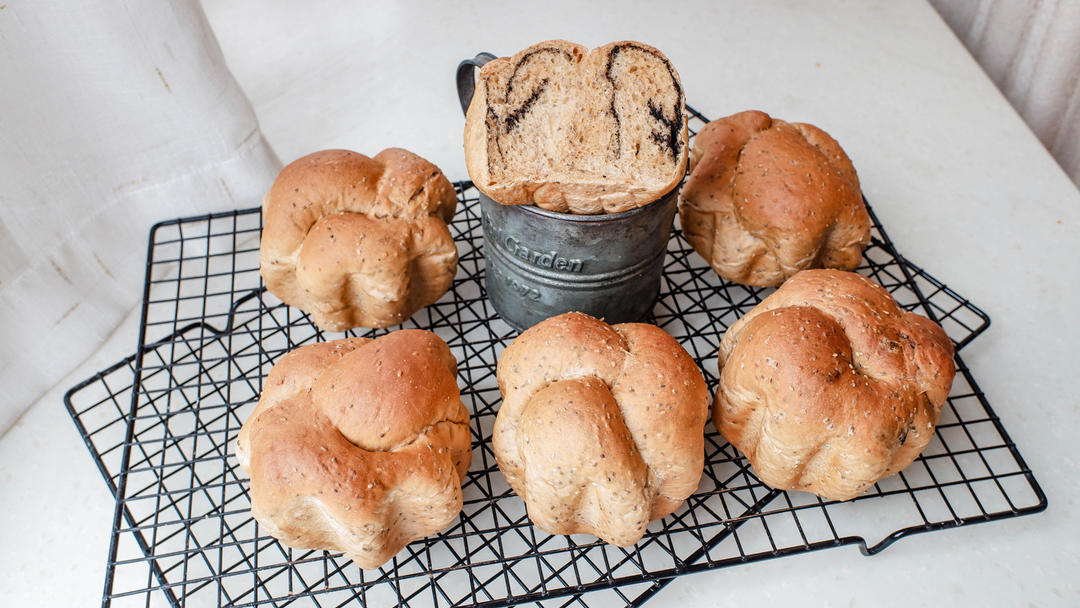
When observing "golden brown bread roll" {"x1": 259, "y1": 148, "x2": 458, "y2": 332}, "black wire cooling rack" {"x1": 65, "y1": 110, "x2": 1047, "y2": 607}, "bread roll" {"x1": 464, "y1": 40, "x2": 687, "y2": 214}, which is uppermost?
"bread roll" {"x1": 464, "y1": 40, "x2": 687, "y2": 214}

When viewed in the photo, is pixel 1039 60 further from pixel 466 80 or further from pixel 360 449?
pixel 360 449

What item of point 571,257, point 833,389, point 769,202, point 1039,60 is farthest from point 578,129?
point 1039,60

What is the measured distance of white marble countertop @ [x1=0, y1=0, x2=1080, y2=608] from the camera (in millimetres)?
1390

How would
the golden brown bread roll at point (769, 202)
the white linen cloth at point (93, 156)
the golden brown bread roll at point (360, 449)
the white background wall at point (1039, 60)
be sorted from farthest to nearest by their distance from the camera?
the white background wall at point (1039, 60) → the golden brown bread roll at point (769, 202) → the white linen cloth at point (93, 156) → the golden brown bread roll at point (360, 449)

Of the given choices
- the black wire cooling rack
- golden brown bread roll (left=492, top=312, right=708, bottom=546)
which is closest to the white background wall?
the black wire cooling rack

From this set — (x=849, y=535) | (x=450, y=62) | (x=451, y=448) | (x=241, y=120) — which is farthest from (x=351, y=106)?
(x=849, y=535)

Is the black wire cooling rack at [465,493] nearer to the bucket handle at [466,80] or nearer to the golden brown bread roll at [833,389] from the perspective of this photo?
the golden brown bread roll at [833,389]

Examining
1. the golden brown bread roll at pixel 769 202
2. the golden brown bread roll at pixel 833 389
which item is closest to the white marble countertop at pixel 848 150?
the golden brown bread roll at pixel 833 389

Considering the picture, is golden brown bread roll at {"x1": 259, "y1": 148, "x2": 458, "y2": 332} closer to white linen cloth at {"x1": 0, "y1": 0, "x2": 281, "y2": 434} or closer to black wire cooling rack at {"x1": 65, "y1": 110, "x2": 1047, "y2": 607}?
black wire cooling rack at {"x1": 65, "y1": 110, "x2": 1047, "y2": 607}

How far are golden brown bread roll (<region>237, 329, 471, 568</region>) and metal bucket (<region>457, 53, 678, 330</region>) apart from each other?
27cm

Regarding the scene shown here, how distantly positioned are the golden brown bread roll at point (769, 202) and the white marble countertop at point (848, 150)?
38 cm

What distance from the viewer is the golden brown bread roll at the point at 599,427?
1.23m

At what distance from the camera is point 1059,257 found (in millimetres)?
1881

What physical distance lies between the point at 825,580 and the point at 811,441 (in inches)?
11.3
